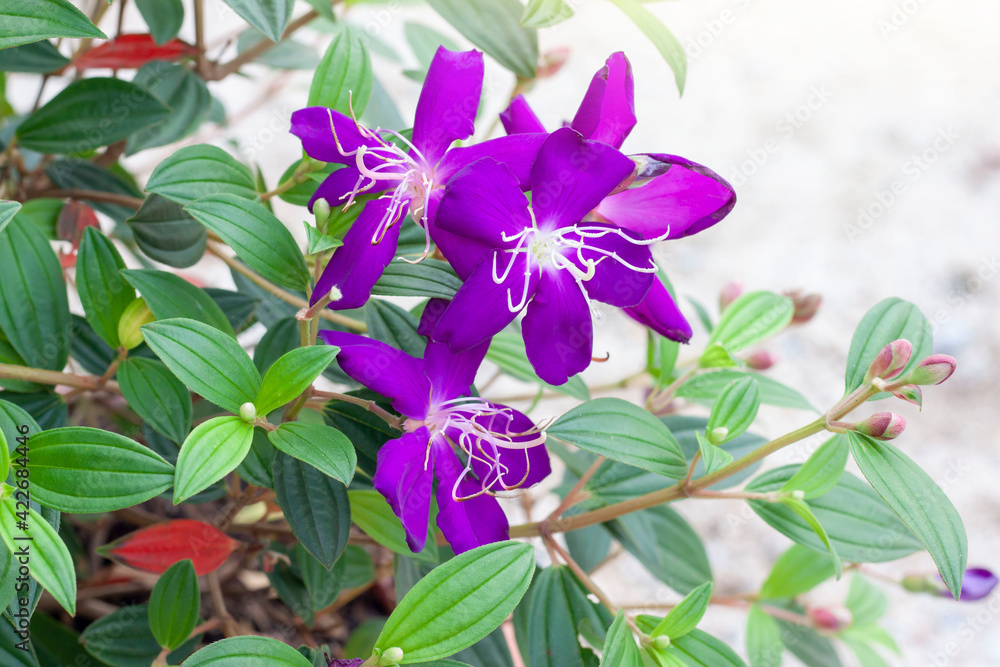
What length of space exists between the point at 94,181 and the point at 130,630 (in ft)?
1.42

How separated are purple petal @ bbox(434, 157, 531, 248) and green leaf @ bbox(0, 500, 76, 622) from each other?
28cm

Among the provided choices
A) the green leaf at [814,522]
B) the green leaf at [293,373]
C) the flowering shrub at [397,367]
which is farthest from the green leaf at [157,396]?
A: the green leaf at [814,522]

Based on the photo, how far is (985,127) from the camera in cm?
222

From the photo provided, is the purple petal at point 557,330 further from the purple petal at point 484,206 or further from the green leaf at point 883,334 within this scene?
the green leaf at point 883,334

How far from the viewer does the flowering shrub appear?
495 mm

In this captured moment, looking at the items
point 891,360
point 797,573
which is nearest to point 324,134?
point 891,360

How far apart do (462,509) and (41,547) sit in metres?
0.25

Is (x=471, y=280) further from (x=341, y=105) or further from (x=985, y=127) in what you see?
(x=985, y=127)

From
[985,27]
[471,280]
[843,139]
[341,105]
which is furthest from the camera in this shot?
[985,27]

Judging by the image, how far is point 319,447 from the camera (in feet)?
1.65

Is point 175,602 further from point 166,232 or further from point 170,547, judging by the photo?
point 166,232

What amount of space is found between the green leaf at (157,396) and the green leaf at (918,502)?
1.52ft

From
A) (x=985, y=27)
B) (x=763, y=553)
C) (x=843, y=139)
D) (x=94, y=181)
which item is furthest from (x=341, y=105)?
(x=985, y=27)

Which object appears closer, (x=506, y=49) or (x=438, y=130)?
(x=438, y=130)
